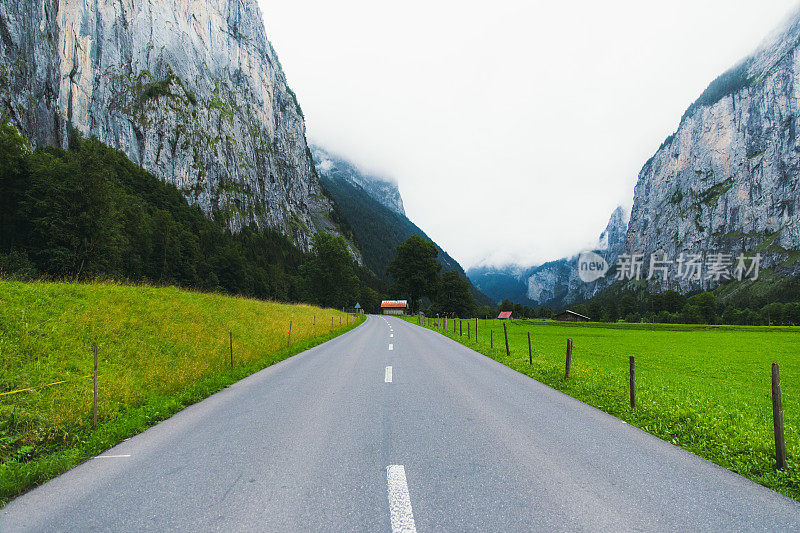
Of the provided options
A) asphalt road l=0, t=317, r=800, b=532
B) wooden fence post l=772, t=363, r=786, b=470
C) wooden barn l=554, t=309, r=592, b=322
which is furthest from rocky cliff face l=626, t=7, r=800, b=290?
asphalt road l=0, t=317, r=800, b=532

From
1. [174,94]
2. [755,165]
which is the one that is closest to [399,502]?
[174,94]

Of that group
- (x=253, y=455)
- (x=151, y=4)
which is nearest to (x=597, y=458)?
(x=253, y=455)

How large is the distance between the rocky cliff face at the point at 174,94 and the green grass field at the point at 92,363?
70841 mm

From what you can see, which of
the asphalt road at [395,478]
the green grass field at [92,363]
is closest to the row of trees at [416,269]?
the green grass field at [92,363]

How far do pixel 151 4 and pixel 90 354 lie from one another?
14098cm

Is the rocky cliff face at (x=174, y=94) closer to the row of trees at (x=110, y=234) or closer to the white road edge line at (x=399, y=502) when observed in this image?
the row of trees at (x=110, y=234)

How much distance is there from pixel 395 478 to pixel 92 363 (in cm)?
879

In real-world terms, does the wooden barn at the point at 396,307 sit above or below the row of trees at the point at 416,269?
below

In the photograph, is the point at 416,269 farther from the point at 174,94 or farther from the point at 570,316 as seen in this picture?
the point at 174,94

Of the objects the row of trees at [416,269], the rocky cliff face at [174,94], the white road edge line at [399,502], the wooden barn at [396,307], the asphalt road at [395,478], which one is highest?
the rocky cliff face at [174,94]

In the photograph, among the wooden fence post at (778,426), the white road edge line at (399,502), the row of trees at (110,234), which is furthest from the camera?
the row of trees at (110,234)

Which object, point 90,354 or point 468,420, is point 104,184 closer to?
point 90,354

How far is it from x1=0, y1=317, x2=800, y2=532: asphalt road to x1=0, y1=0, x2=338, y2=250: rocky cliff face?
80.9m

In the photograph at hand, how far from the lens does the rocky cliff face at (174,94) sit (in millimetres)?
67062
